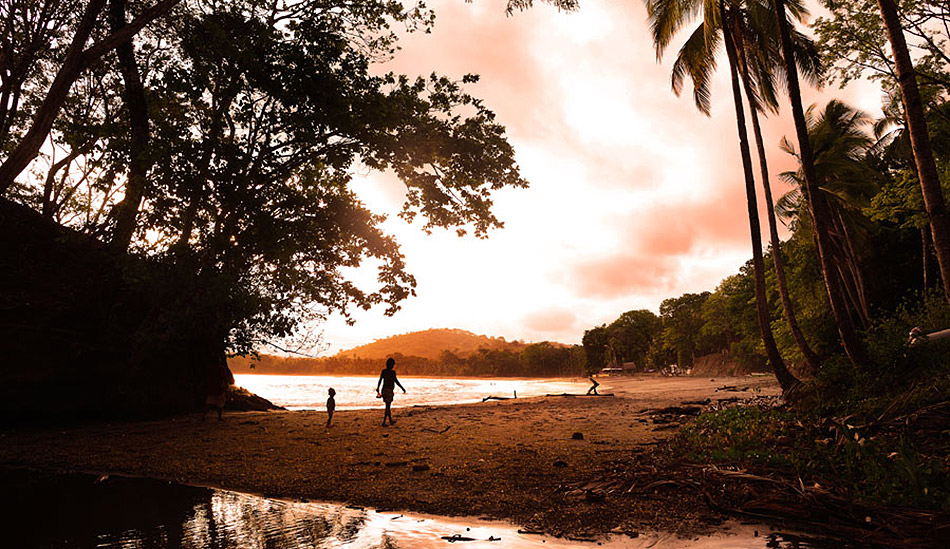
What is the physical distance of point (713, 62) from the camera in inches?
635

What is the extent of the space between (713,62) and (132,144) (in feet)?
61.3

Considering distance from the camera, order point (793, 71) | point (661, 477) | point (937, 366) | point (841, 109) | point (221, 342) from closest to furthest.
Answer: point (661, 477) < point (937, 366) < point (793, 71) < point (221, 342) < point (841, 109)

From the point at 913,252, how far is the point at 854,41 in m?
18.8

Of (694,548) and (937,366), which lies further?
(937,366)

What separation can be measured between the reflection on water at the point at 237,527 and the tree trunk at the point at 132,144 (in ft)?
27.1

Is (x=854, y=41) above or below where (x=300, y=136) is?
above

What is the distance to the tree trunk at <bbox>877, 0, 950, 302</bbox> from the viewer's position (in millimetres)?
7000

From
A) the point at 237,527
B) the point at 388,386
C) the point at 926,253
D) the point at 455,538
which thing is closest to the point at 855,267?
the point at 926,253

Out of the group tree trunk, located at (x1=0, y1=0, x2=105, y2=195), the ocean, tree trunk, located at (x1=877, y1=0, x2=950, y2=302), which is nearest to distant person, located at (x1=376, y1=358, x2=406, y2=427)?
tree trunk, located at (x1=0, y1=0, x2=105, y2=195)

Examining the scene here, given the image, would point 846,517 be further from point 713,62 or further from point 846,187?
point 846,187

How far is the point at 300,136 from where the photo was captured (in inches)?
464

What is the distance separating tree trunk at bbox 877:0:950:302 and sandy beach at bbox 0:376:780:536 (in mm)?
5535

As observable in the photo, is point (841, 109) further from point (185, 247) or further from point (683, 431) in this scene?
point (185, 247)

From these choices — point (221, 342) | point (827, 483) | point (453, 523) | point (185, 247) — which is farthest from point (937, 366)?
A: point (221, 342)
